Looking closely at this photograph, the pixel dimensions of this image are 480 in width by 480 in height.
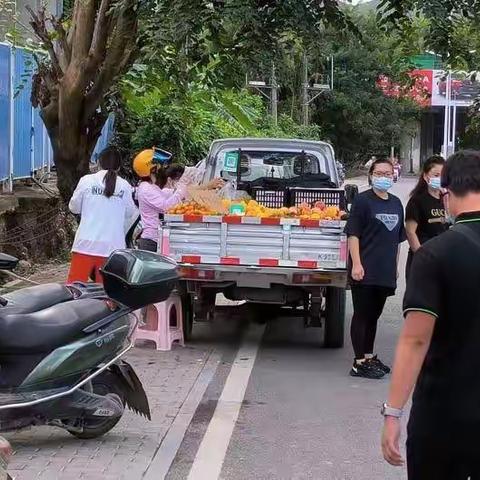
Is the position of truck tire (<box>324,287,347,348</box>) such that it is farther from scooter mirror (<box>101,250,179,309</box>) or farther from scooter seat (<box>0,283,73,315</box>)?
scooter seat (<box>0,283,73,315</box>)

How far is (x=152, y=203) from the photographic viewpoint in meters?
8.63

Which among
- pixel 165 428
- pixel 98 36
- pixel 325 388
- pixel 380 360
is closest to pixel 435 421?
pixel 165 428

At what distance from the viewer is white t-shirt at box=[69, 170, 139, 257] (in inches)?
297

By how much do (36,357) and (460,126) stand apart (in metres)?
62.9

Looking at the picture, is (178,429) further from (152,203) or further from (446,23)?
(446,23)

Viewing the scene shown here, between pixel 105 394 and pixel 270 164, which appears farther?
pixel 270 164

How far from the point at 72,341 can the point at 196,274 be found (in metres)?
3.21

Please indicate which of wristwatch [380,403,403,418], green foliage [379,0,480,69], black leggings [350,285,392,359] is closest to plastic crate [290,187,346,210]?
black leggings [350,285,392,359]

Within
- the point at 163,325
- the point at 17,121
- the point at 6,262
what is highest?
the point at 17,121

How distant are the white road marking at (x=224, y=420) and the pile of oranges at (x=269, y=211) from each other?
1.37 meters

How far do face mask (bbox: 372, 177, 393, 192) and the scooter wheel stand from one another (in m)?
3.01

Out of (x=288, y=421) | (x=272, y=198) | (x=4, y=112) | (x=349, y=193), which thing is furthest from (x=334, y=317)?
(x=4, y=112)

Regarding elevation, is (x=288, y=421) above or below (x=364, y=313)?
below

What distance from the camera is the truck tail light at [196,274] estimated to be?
7.78m
